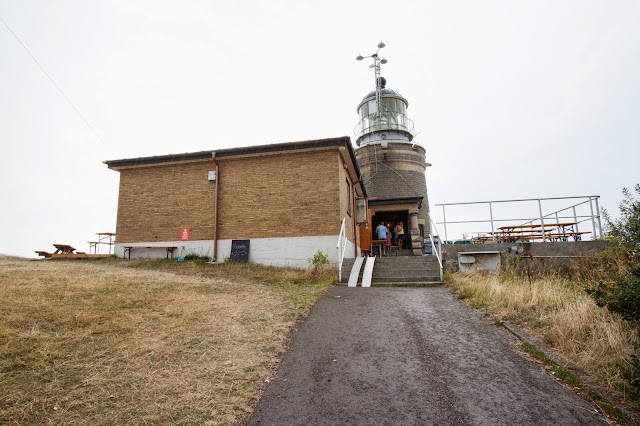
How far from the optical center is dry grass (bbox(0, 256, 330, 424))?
2539mm

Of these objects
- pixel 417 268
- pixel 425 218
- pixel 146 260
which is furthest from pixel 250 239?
pixel 425 218

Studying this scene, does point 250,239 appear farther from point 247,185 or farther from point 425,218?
point 425,218

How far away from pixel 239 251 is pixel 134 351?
863 cm

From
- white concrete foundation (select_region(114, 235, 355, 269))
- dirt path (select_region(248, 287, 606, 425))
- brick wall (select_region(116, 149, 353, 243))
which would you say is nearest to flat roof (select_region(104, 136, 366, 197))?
brick wall (select_region(116, 149, 353, 243))

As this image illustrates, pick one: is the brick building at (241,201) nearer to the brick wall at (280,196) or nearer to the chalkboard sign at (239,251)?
the brick wall at (280,196)

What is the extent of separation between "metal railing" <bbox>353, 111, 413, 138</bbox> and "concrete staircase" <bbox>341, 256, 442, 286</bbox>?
1307 centimetres

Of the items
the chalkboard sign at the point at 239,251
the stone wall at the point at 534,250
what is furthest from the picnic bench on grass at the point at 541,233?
the chalkboard sign at the point at 239,251

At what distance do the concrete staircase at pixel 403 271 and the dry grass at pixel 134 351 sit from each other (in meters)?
3.50

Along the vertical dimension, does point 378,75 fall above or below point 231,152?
above

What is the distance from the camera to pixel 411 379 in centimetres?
323

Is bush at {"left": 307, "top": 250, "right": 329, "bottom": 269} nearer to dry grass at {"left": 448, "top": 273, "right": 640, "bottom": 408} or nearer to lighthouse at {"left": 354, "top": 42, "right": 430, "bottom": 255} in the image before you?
dry grass at {"left": 448, "top": 273, "right": 640, "bottom": 408}

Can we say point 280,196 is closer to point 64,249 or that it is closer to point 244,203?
point 244,203

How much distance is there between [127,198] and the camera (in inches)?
535

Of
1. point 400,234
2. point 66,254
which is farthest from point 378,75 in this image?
point 66,254
